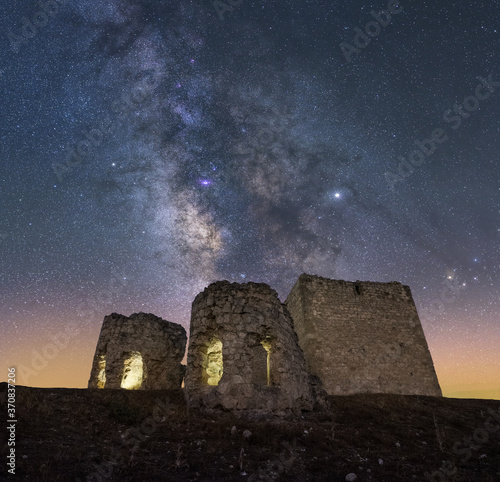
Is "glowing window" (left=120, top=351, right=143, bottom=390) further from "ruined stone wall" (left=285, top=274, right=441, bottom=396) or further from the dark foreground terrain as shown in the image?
"ruined stone wall" (left=285, top=274, right=441, bottom=396)

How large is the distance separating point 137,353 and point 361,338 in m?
11.0

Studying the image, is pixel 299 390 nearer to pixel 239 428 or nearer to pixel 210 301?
pixel 239 428

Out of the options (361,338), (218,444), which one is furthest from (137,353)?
(361,338)

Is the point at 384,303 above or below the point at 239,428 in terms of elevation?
above

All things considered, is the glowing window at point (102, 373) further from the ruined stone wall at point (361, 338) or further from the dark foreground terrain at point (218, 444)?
the ruined stone wall at point (361, 338)

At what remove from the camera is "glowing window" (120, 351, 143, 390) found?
14484mm

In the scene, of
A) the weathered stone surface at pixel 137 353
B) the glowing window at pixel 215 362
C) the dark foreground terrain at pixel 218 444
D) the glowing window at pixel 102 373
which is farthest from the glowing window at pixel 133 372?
the dark foreground terrain at pixel 218 444

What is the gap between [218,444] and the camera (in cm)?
615

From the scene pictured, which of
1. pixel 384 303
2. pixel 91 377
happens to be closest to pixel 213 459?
pixel 91 377

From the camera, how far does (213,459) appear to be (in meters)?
5.50

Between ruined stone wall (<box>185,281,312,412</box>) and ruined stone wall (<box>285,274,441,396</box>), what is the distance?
4782 millimetres

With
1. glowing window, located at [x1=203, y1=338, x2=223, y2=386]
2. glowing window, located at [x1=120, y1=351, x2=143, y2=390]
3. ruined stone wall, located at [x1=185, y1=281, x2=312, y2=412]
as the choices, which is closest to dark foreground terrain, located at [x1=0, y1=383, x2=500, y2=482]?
ruined stone wall, located at [x1=185, y1=281, x2=312, y2=412]

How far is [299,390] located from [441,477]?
4.67 m

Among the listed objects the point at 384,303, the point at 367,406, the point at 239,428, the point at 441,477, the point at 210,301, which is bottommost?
the point at 441,477
